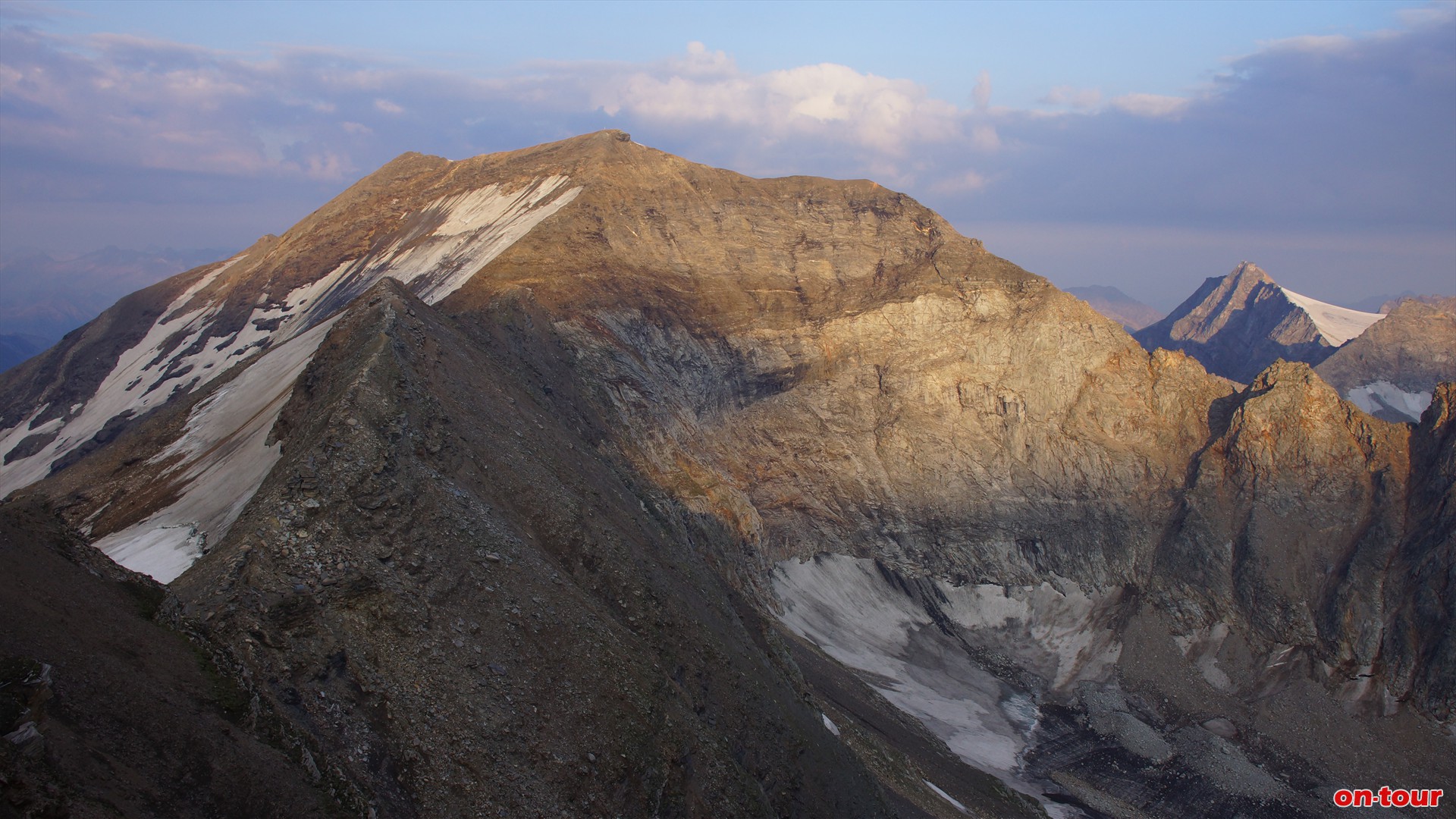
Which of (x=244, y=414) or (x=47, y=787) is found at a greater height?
(x=244, y=414)

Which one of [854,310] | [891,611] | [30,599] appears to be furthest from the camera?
[854,310]

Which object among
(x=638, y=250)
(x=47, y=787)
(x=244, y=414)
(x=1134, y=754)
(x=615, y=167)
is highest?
(x=615, y=167)

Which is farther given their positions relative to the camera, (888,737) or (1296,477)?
(1296,477)

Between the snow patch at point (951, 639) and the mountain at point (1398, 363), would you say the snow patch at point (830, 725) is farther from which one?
the mountain at point (1398, 363)

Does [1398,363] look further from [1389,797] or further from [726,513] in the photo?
[726,513]

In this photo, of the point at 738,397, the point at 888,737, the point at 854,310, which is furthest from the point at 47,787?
the point at 854,310

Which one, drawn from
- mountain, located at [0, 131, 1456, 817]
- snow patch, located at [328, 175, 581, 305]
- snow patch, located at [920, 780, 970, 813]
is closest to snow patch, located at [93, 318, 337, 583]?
mountain, located at [0, 131, 1456, 817]

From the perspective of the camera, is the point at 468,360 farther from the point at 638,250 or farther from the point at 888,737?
the point at 638,250

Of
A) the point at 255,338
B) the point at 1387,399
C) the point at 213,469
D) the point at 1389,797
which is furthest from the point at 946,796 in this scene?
the point at 1387,399
